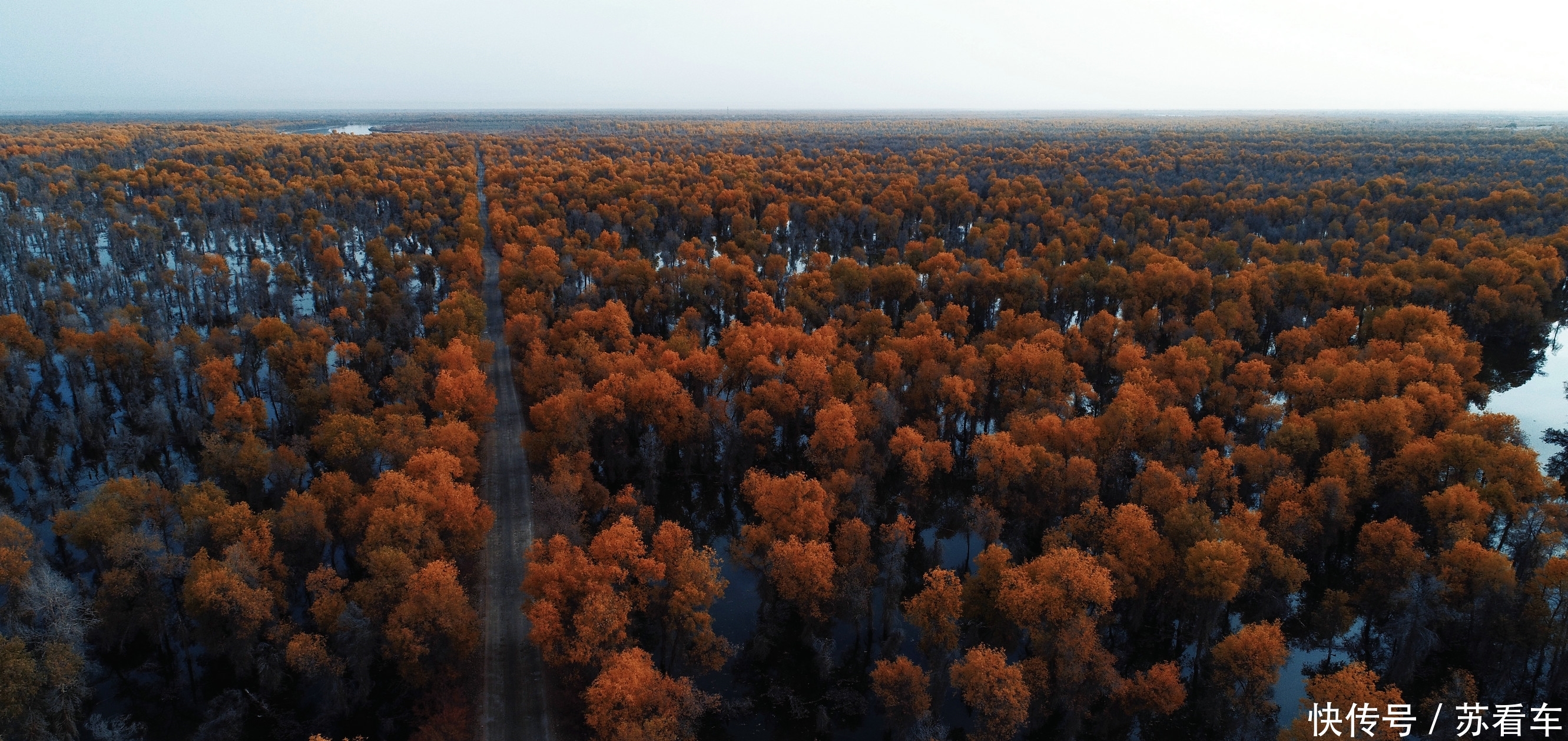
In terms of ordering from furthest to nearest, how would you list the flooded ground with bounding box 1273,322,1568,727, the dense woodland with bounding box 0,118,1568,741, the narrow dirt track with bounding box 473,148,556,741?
the flooded ground with bounding box 1273,322,1568,727 < the dense woodland with bounding box 0,118,1568,741 < the narrow dirt track with bounding box 473,148,556,741

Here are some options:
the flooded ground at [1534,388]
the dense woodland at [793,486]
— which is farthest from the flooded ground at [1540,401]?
the dense woodland at [793,486]

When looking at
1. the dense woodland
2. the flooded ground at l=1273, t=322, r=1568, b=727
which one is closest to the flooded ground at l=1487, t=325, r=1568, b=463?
the flooded ground at l=1273, t=322, r=1568, b=727

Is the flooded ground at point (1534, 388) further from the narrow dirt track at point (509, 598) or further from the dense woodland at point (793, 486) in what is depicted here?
the narrow dirt track at point (509, 598)

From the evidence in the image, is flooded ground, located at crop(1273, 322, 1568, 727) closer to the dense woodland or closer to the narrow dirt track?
the dense woodland

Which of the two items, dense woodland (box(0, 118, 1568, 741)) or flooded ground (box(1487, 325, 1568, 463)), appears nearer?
dense woodland (box(0, 118, 1568, 741))

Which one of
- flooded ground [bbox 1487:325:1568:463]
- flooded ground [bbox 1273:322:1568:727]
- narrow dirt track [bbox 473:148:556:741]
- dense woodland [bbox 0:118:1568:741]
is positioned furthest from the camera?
flooded ground [bbox 1273:322:1568:727]

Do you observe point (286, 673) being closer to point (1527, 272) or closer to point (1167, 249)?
point (1167, 249)

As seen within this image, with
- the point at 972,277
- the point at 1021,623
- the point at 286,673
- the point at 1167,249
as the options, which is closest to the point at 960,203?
the point at 1167,249
